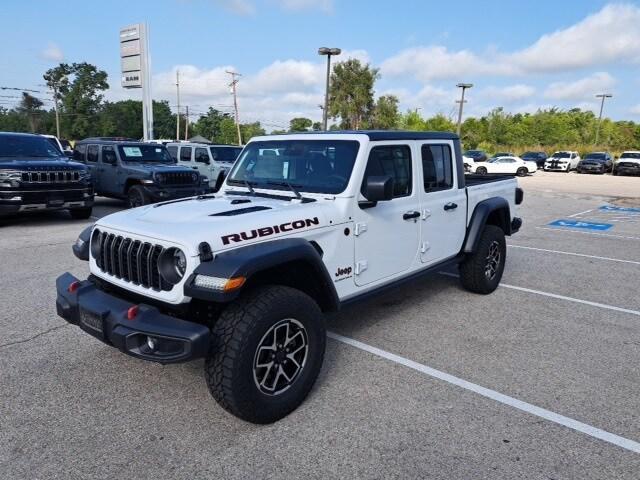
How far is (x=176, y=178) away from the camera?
11578 millimetres

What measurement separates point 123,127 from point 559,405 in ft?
287

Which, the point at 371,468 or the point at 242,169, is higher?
the point at 242,169

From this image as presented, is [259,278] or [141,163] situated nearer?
[259,278]

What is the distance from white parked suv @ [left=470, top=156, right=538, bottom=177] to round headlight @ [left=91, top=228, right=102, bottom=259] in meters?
31.5

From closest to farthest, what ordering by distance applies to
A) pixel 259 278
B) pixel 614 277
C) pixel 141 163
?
pixel 259 278, pixel 614 277, pixel 141 163

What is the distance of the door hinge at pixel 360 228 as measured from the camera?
365 cm

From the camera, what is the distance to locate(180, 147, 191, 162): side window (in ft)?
52.1

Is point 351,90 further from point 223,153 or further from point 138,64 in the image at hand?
point 223,153

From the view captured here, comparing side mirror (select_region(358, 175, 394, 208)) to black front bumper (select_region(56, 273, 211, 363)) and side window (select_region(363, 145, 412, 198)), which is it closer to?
side window (select_region(363, 145, 412, 198))

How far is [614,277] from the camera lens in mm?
6691

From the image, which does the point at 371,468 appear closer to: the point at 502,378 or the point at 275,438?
the point at 275,438

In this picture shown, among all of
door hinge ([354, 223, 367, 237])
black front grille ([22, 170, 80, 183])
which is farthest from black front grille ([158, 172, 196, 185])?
door hinge ([354, 223, 367, 237])

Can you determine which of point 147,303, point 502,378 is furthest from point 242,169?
point 502,378

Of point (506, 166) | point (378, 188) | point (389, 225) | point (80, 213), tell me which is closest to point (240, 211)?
point (378, 188)
